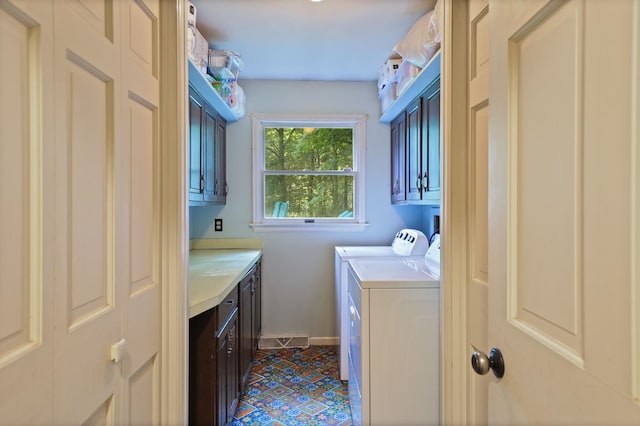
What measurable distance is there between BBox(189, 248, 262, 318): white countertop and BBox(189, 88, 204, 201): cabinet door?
47 centimetres

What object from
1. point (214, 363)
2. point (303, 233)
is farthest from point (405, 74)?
point (214, 363)

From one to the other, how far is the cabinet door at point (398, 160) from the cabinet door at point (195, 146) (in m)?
1.55

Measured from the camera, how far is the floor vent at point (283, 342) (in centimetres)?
320

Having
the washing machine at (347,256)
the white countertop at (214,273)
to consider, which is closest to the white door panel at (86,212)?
the white countertop at (214,273)

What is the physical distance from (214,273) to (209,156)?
0.98m

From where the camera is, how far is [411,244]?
2.70m

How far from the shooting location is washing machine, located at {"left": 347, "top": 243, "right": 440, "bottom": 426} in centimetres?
168

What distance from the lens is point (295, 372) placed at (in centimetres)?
274

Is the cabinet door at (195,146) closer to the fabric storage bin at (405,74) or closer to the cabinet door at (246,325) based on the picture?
the cabinet door at (246,325)

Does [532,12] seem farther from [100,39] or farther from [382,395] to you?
[382,395]

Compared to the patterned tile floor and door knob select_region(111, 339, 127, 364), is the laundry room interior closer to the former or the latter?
the patterned tile floor

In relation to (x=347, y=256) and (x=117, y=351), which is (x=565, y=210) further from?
(x=347, y=256)

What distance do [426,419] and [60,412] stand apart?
1539 millimetres

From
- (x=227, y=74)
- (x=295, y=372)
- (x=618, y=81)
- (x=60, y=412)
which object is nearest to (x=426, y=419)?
(x=295, y=372)
